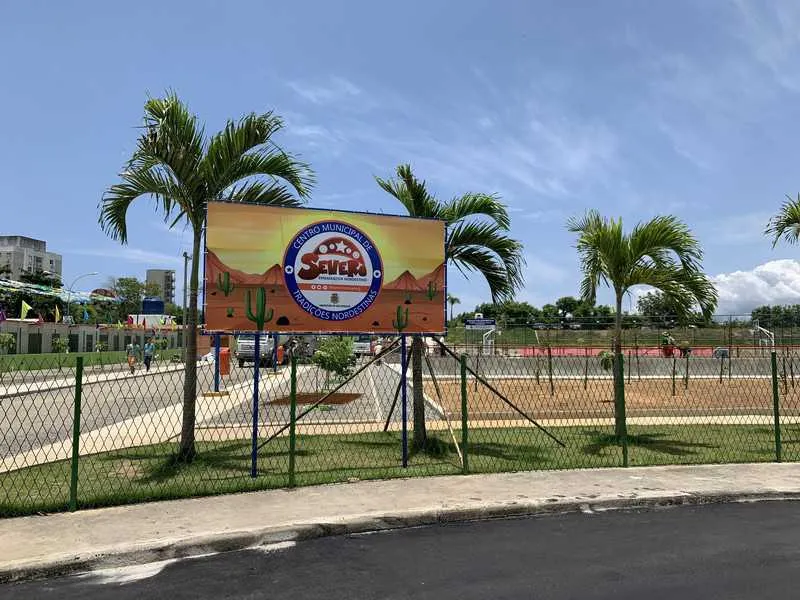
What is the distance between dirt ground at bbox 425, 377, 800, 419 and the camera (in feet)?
49.8

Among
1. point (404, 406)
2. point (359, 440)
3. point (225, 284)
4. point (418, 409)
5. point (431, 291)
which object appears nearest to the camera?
point (225, 284)

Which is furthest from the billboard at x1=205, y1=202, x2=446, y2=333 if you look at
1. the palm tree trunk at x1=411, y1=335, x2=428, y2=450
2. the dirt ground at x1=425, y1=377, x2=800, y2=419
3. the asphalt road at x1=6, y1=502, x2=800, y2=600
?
the dirt ground at x1=425, y1=377, x2=800, y2=419

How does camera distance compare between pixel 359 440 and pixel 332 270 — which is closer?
pixel 332 270

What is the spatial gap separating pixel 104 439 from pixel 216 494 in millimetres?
5302

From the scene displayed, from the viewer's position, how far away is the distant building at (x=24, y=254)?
149 metres

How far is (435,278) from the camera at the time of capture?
9.44 meters

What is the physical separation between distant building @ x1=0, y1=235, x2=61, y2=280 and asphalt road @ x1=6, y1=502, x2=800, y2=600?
16092cm

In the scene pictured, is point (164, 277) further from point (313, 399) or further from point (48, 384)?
point (313, 399)

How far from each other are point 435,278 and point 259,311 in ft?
8.69

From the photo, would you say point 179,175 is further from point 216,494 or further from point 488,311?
point 488,311

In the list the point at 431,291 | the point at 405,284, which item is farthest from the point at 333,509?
the point at 431,291

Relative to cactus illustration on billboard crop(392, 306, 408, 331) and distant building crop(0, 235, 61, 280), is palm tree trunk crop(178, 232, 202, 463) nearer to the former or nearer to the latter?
cactus illustration on billboard crop(392, 306, 408, 331)

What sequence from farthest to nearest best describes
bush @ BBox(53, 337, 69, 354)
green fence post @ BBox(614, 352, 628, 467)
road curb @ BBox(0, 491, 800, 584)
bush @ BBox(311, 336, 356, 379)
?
bush @ BBox(53, 337, 69, 354)
bush @ BBox(311, 336, 356, 379)
green fence post @ BBox(614, 352, 628, 467)
road curb @ BBox(0, 491, 800, 584)

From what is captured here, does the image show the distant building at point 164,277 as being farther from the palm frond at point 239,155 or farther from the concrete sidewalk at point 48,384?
the palm frond at point 239,155
